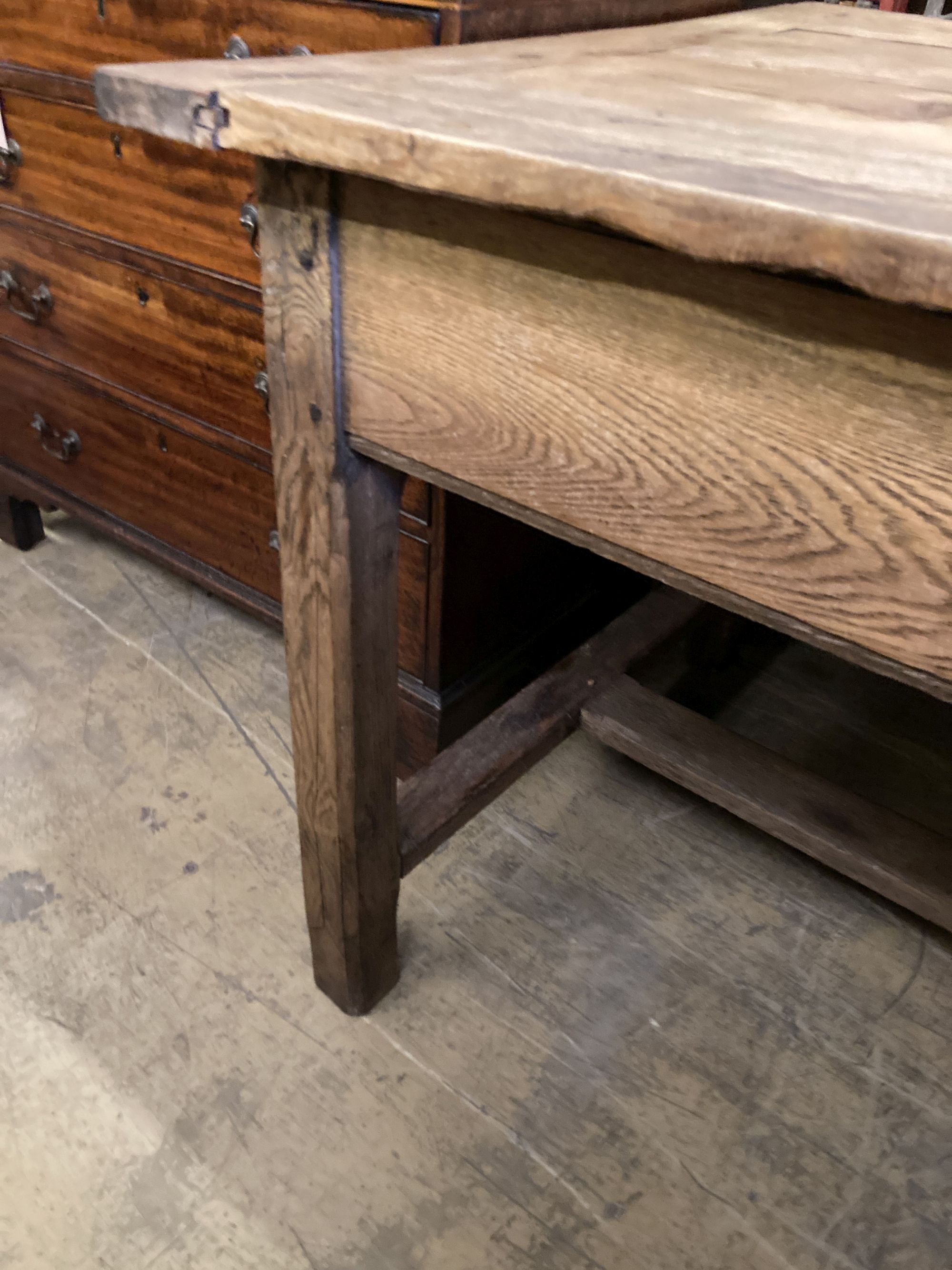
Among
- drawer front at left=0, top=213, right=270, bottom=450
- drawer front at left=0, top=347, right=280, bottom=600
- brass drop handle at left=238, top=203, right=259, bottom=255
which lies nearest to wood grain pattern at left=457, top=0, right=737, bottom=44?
brass drop handle at left=238, top=203, right=259, bottom=255

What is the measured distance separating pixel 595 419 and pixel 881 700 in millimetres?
1266

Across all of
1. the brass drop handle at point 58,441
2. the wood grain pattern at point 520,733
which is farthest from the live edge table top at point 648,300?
the brass drop handle at point 58,441

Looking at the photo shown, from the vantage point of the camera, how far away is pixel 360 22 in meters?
0.91

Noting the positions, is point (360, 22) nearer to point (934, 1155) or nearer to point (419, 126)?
point (419, 126)

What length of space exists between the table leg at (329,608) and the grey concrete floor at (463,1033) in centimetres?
14

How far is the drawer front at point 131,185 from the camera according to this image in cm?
113

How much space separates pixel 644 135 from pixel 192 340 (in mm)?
914

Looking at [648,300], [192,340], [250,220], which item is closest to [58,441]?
[192,340]

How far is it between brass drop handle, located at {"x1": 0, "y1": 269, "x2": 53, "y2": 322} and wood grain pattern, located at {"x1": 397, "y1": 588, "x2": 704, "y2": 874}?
36.7 inches

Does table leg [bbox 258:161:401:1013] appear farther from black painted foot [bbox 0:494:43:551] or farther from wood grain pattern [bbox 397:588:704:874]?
black painted foot [bbox 0:494:43:551]

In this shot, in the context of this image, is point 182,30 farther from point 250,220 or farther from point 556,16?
point 556,16

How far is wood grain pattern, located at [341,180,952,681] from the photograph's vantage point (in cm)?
46

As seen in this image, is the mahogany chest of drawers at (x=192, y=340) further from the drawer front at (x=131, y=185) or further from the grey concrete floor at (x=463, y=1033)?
the grey concrete floor at (x=463, y=1033)

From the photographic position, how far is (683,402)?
0.52 meters
